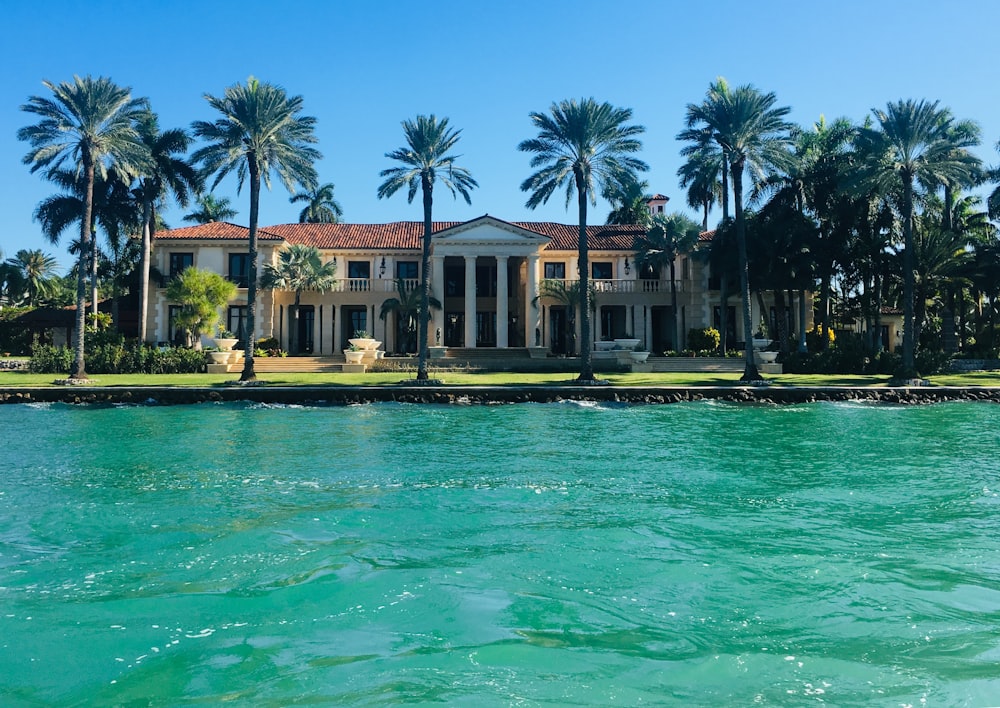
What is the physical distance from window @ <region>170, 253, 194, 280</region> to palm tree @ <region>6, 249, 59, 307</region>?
24905 millimetres

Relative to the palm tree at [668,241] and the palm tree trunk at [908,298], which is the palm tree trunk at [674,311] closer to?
the palm tree at [668,241]

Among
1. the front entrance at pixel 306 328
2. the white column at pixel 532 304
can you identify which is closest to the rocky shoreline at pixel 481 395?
the white column at pixel 532 304

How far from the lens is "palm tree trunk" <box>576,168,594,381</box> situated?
31.4 meters

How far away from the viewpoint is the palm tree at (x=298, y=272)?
40.4m

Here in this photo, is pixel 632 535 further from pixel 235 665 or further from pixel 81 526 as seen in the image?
pixel 81 526

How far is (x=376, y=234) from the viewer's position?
47281 millimetres

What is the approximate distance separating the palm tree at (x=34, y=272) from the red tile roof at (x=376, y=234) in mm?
26544

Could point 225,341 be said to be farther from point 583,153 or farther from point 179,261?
point 583,153

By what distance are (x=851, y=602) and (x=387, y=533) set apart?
5.42 meters

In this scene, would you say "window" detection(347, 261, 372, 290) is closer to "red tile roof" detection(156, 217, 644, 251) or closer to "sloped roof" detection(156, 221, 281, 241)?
"red tile roof" detection(156, 217, 644, 251)

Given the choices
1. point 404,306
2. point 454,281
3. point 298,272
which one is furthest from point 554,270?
point 298,272

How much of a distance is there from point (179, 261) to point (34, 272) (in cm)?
3704

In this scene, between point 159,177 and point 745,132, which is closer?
point 745,132

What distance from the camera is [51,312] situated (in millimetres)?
49562
